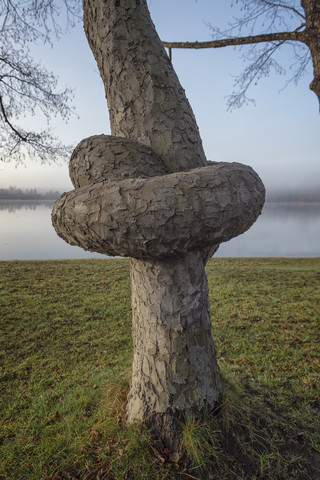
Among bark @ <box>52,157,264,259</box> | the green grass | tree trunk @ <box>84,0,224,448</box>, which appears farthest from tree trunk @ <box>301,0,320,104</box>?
the green grass

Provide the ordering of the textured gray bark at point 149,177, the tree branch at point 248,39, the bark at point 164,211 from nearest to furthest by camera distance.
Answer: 1. the bark at point 164,211
2. the textured gray bark at point 149,177
3. the tree branch at point 248,39

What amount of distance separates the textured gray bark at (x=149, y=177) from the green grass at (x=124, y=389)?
0.24 m

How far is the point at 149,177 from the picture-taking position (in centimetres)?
166

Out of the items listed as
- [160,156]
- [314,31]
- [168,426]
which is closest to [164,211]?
[160,156]

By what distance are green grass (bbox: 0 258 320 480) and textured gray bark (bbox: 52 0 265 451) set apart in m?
0.24

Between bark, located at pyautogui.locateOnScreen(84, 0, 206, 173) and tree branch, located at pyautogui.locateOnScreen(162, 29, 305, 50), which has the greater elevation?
tree branch, located at pyautogui.locateOnScreen(162, 29, 305, 50)

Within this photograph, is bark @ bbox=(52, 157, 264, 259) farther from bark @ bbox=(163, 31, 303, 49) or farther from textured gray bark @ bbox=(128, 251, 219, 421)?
bark @ bbox=(163, 31, 303, 49)

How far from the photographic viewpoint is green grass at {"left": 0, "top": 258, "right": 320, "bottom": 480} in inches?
73.4

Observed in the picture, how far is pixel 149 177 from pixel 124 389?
78.7 inches

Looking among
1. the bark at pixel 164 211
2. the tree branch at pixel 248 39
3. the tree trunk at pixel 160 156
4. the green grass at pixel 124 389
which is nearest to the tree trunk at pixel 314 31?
the tree branch at pixel 248 39

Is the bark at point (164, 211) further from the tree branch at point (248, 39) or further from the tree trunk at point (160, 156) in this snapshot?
the tree branch at point (248, 39)

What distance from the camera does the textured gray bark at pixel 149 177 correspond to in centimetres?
166

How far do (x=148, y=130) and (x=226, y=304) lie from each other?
489cm

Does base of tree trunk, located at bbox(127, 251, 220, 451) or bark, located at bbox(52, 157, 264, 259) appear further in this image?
base of tree trunk, located at bbox(127, 251, 220, 451)
